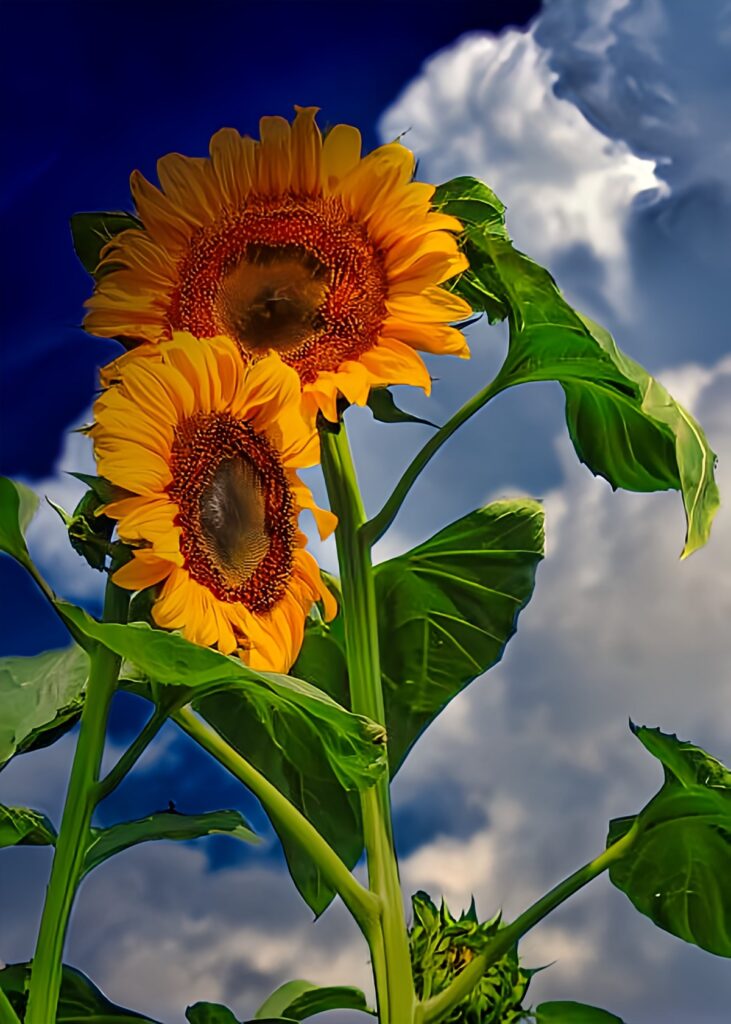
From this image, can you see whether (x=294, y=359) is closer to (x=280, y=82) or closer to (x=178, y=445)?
(x=178, y=445)

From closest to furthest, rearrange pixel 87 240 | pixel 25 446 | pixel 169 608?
pixel 169 608, pixel 87 240, pixel 25 446

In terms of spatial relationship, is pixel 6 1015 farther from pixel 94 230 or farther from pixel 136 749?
pixel 94 230

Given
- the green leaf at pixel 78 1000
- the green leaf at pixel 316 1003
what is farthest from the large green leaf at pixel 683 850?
the green leaf at pixel 78 1000

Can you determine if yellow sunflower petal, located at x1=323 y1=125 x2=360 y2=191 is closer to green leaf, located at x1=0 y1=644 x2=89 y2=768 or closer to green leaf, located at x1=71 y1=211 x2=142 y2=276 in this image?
green leaf, located at x1=71 y1=211 x2=142 y2=276

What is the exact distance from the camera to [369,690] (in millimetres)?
712

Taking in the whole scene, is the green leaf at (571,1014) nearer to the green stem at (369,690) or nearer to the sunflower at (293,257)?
the green stem at (369,690)

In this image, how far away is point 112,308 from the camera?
0.70m

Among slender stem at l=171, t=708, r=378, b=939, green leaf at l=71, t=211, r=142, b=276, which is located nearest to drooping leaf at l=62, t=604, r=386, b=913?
slender stem at l=171, t=708, r=378, b=939

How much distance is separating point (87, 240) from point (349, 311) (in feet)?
0.50

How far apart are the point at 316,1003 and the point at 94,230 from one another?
45cm

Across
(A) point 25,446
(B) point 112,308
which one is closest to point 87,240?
(B) point 112,308

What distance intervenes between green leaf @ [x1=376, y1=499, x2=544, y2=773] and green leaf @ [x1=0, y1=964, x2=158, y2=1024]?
197 mm

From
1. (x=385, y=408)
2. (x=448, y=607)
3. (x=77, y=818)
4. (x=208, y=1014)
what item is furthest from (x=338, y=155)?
(x=208, y=1014)

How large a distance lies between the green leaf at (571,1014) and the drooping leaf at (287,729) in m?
0.13
